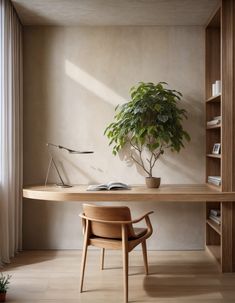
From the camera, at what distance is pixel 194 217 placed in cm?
448

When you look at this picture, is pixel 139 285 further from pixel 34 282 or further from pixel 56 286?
pixel 34 282

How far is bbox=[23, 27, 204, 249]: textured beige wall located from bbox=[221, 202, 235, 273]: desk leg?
2.59 ft

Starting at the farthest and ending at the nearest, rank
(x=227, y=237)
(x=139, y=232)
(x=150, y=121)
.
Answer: (x=150, y=121) → (x=227, y=237) → (x=139, y=232)

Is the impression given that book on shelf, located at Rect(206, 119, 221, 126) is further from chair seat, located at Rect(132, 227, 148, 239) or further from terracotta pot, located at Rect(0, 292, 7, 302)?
terracotta pot, located at Rect(0, 292, 7, 302)

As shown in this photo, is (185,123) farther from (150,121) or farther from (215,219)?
(215,219)

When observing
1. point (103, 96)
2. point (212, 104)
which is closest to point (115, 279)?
point (103, 96)

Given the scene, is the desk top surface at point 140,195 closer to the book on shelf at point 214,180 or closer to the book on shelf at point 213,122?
the book on shelf at point 214,180

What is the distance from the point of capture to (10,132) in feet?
13.0

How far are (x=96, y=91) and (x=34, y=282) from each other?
216cm

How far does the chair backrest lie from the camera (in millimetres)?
3076

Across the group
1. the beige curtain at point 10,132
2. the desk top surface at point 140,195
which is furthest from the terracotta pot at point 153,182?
the beige curtain at point 10,132

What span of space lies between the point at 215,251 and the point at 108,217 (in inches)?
65.4

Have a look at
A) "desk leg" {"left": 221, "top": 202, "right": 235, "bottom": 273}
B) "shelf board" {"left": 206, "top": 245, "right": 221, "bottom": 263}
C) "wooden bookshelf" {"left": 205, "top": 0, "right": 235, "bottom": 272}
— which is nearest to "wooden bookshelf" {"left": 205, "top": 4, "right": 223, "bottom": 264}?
"shelf board" {"left": 206, "top": 245, "right": 221, "bottom": 263}

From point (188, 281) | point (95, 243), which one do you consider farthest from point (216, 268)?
point (95, 243)
